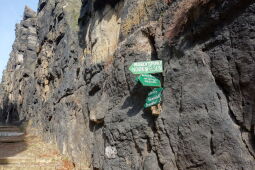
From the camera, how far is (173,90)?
413cm

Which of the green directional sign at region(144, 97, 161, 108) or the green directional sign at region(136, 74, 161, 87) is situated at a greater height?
the green directional sign at region(136, 74, 161, 87)

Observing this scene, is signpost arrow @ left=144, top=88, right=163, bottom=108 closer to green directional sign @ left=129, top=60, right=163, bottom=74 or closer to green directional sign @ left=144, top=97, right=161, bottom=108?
green directional sign @ left=144, top=97, right=161, bottom=108

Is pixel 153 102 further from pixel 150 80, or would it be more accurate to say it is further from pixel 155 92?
pixel 150 80

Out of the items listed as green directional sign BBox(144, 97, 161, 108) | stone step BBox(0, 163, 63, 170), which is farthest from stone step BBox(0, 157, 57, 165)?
green directional sign BBox(144, 97, 161, 108)

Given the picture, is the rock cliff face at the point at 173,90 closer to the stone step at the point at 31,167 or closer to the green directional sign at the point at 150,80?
the green directional sign at the point at 150,80

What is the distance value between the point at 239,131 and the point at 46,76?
12.3m

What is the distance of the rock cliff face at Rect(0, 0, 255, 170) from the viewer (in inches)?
130

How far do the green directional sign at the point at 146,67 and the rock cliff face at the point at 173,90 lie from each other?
141mm

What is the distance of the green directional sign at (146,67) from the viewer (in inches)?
164

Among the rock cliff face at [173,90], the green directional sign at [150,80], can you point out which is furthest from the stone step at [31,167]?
the green directional sign at [150,80]

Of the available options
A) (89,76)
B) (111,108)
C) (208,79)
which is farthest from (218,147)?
(89,76)

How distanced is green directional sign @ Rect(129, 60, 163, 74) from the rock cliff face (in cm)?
14

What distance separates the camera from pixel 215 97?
141 inches

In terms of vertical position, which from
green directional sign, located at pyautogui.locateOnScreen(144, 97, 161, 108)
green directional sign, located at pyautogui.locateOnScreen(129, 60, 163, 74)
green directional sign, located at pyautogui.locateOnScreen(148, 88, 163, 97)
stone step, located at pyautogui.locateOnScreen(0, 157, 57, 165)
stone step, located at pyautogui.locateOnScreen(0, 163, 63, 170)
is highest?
green directional sign, located at pyautogui.locateOnScreen(129, 60, 163, 74)
